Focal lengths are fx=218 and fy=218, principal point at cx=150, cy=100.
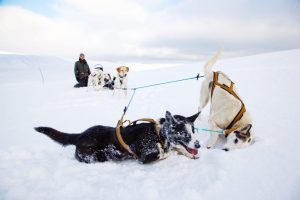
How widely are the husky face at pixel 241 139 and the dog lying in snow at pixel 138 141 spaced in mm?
581

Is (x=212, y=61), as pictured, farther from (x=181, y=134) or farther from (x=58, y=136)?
(x=58, y=136)

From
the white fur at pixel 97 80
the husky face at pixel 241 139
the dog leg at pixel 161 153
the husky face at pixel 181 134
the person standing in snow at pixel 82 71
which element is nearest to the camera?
the husky face at pixel 181 134

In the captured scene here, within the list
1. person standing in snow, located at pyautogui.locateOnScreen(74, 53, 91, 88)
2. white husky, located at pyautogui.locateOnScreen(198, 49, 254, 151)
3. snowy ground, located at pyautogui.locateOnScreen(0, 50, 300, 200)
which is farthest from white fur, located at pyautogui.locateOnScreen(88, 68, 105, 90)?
white husky, located at pyautogui.locateOnScreen(198, 49, 254, 151)

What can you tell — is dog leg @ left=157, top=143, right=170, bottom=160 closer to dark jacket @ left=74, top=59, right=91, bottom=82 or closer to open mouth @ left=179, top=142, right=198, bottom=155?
open mouth @ left=179, top=142, right=198, bottom=155

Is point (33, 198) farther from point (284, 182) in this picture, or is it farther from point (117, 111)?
point (117, 111)

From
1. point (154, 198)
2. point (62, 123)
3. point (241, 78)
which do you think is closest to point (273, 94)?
point (241, 78)

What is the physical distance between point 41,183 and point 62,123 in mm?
2686

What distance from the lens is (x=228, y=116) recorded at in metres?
3.30

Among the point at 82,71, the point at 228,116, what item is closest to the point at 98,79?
the point at 82,71

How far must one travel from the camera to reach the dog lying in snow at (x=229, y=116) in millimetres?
2932

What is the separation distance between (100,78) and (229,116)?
23.9 feet

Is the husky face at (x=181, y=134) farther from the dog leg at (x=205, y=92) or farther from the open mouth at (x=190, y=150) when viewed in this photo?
the dog leg at (x=205, y=92)

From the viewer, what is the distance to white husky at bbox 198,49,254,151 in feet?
9.62

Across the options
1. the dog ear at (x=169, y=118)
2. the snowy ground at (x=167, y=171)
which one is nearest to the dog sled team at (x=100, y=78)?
the snowy ground at (x=167, y=171)
